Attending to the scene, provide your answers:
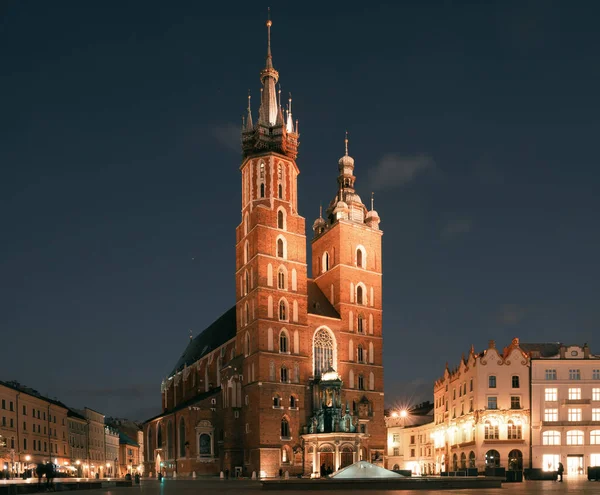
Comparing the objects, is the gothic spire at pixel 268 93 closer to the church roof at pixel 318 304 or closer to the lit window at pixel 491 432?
the church roof at pixel 318 304

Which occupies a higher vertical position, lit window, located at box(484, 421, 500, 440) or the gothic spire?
the gothic spire

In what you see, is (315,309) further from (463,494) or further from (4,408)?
(463,494)

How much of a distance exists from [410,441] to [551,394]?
31776mm

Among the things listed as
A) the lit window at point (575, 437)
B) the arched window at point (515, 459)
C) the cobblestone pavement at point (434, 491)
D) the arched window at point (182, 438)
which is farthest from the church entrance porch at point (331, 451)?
the cobblestone pavement at point (434, 491)

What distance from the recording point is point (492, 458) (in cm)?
7488

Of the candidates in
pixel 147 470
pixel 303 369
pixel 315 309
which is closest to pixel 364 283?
pixel 315 309

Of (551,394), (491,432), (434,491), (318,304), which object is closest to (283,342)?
(318,304)

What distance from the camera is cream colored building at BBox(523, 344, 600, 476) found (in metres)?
73.6

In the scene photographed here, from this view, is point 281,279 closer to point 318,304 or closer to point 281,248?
point 281,248

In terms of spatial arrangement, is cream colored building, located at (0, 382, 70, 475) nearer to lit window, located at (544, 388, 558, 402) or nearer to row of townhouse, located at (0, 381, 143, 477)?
row of townhouse, located at (0, 381, 143, 477)

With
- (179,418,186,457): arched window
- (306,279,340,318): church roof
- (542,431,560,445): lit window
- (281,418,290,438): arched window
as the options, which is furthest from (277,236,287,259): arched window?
(542,431,560,445): lit window

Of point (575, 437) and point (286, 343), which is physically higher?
point (286, 343)

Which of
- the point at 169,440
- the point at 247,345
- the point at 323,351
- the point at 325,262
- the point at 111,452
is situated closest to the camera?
the point at 247,345

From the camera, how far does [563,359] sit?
2982 inches
